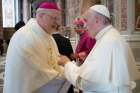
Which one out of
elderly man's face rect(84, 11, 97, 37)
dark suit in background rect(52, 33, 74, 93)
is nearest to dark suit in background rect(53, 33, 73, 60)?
dark suit in background rect(52, 33, 74, 93)

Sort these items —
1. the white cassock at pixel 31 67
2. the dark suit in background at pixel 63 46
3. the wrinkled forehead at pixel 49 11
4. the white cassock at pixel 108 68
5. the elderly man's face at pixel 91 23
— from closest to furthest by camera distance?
the white cassock at pixel 108 68
the elderly man's face at pixel 91 23
the white cassock at pixel 31 67
the wrinkled forehead at pixel 49 11
the dark suit in background at pixel 63 46

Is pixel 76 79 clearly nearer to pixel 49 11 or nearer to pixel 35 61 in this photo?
pixel 35 61

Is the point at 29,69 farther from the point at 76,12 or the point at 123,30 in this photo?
the point at 76,12

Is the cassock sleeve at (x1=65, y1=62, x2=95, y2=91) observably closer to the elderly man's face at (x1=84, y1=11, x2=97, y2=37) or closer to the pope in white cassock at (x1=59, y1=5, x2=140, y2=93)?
the pope in white cassock at (x1=59, y1=5, x2=140, y2=93)

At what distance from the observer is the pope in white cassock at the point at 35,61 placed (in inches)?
160

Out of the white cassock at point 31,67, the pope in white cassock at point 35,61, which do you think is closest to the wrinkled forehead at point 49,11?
the pope in white cassock at point 35,61

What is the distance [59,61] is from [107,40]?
2.54ft

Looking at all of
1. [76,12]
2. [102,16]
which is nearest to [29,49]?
[102,16]

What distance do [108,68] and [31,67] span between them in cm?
96

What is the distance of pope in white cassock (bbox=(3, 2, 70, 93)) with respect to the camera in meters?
4.07

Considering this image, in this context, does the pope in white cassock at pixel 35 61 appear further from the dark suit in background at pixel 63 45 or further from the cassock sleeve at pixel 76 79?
the dark suit in background at pixel 63 45

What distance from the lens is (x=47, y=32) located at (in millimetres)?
4262

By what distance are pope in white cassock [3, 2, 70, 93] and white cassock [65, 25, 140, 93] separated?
26.5 inches

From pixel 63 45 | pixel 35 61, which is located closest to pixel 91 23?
pixel 35 61
